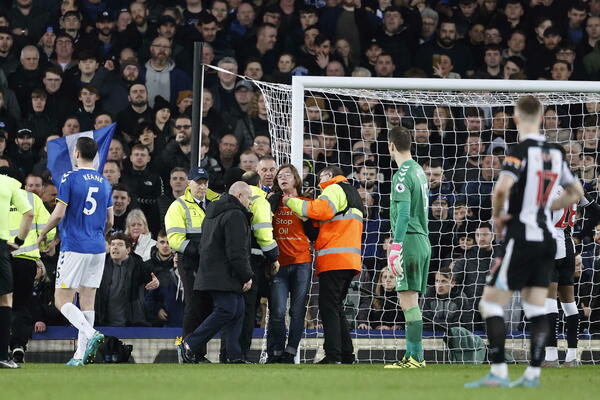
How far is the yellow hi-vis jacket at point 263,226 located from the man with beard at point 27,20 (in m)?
6.19

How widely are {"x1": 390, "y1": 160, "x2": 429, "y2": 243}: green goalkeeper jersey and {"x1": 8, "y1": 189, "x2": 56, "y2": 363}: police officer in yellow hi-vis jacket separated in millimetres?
4078

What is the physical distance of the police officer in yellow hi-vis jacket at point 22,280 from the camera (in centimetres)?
1195

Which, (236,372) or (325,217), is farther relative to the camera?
(325,217)

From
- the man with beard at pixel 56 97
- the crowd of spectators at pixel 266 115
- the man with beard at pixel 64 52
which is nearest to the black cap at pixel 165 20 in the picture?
the crowd of spectators at pixel 266 115

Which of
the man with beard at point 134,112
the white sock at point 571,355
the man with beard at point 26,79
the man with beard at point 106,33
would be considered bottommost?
the white sock at point 571,355

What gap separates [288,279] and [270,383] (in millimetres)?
3834

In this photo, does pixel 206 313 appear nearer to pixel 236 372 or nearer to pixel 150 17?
pixel 236 372

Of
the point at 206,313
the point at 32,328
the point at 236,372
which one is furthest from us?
the point at 32,328

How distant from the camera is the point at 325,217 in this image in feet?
36.4

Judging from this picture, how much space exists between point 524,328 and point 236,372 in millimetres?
5534

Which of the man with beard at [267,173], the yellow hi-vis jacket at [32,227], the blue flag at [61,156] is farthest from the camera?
the blue flag at [61,156]

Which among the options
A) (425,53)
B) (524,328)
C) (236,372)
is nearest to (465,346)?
(524,328)

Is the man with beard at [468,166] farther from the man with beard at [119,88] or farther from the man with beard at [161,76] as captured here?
the man with beard at [119,88]

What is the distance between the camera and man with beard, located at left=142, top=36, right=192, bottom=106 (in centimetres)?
1573
